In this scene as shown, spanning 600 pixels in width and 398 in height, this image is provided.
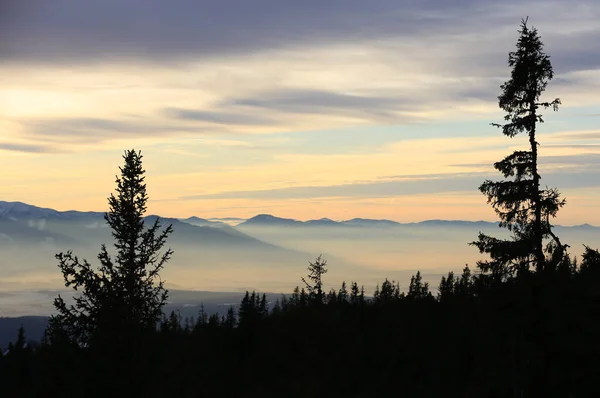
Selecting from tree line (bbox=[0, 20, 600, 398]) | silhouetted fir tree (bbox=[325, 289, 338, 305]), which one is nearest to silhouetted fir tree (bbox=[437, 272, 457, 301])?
silhouetted fir tree (bbox=[325, 289, 338, 305])

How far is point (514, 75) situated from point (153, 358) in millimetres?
17181

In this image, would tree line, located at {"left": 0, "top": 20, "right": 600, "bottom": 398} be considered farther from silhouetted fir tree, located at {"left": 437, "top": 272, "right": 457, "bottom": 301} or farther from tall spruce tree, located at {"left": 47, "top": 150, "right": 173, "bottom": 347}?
silhouetted fir tree, located at {"left": 437, "top": 272, "right": 457, "bottom": 301}

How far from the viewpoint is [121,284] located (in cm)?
2792

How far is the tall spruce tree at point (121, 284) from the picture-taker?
74.0ft

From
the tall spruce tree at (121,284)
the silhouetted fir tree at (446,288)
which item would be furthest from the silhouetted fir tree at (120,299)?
the silhouetted fir tree at (446,288)

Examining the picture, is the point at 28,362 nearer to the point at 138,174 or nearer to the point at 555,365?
the point at 138,174

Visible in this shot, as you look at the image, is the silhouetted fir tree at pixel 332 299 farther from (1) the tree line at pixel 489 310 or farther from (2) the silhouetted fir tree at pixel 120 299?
(2) the silhouetted fir tree at pixel 120 299

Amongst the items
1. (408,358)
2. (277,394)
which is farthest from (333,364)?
(408,358)

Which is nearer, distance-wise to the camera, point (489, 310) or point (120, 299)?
point (120, 299)

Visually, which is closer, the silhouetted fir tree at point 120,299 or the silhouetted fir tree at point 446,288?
the silhouetted fir tree at point 120,299

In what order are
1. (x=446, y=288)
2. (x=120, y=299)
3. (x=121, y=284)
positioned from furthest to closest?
(x=446, y=288) < (x=121, y=284) < (x=120, y=299)

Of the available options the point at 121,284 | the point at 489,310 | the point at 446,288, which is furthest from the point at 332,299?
the point at 121,284

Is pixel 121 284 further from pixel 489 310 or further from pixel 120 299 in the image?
pixel 489 310

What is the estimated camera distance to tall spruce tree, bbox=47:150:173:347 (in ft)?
74.0
